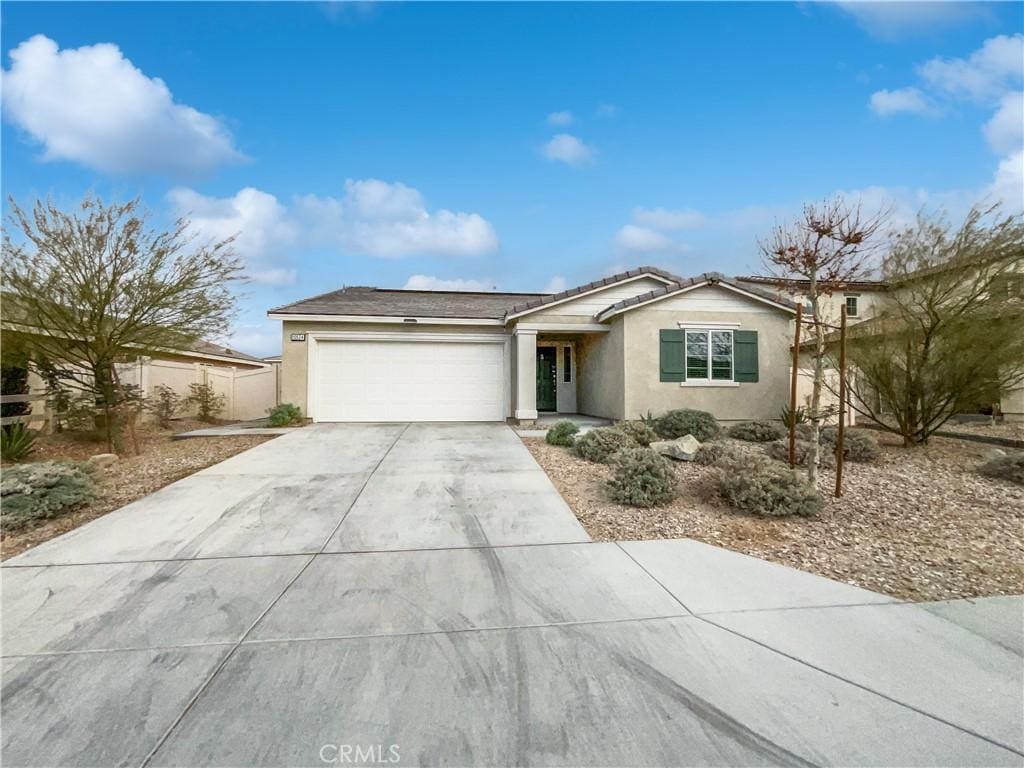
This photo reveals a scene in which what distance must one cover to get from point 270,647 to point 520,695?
149 cm

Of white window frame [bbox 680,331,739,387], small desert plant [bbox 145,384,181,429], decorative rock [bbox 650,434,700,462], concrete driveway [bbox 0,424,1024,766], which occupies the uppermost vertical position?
white window frame [bbox 680,331,739,387]

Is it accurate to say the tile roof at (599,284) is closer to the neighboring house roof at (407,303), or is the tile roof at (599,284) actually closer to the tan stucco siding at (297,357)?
the neighboring house roof at (407,303)

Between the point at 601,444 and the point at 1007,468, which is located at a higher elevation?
the point at 601,444

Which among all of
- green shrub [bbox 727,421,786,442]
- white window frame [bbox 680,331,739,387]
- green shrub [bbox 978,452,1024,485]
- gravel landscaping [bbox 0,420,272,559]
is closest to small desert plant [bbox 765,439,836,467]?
green shrub [bbox 727,421,786,442]

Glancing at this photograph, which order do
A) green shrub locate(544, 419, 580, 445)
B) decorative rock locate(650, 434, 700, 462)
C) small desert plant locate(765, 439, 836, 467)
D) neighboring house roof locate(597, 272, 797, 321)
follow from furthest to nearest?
neighboring house roof locate(597, 272, 797, 321) → green shrub locate(544, 419, 580, 445) → decorative rock locate(650, 434, 700, 462) → small desert plant locate(765, 439, 836, 467)

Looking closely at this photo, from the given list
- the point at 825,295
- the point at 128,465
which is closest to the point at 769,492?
the point at 825,295

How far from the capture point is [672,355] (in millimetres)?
11180

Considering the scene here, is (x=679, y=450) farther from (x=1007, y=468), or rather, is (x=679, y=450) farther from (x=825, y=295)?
(x=1007, y=468)

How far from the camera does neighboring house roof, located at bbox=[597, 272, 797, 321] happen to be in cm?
1099

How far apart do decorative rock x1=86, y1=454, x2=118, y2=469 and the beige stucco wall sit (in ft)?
32.3

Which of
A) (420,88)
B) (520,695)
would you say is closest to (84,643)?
(520,695)

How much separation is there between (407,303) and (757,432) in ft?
33.3

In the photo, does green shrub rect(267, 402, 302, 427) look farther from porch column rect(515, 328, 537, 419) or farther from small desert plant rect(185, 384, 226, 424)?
porch column rect(515, 328, 537, 419)

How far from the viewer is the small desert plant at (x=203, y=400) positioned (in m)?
13.9
